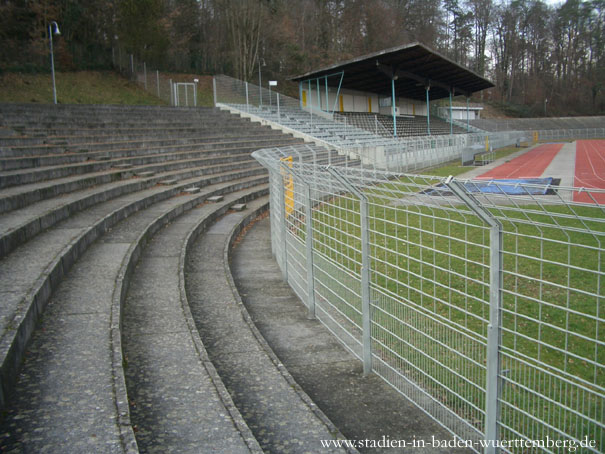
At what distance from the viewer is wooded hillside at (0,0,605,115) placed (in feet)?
112

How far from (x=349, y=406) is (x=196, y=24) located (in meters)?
47.7

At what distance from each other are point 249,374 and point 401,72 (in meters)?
32.6

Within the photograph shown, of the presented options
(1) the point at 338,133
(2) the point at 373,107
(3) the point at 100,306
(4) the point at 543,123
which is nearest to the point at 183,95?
(1) the point at 338,133

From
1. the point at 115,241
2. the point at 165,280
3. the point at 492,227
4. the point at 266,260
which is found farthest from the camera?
the point at 266,260

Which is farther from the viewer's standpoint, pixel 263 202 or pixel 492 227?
pixel 263 202

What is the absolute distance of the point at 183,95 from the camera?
31.3 meters

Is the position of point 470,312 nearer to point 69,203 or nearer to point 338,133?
point 69,203

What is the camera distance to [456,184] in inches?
109

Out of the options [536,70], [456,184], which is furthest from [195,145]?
[536,70]

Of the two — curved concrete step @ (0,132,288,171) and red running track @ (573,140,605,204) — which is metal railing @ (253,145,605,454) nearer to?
curved concrete step @ (0,132,288,171)

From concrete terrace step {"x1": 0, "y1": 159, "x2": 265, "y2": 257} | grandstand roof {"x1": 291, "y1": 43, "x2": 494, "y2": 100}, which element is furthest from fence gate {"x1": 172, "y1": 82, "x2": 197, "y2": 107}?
concrete terrace step {"x1": 0, "y1": 159, "x2": 265, "y2": 257}

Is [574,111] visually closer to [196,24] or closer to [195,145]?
[196,24]

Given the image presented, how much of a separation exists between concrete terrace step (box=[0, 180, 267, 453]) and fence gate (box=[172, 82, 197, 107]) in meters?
26.1

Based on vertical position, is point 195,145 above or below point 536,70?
below
